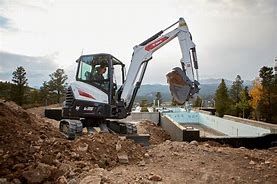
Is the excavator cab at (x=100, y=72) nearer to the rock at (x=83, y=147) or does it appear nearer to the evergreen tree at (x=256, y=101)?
the rock at (x=83, y=147)

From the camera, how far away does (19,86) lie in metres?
31.5

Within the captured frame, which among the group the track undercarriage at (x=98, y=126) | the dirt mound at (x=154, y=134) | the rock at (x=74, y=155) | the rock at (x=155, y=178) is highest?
the track undercarriage at (x=98, y=126)

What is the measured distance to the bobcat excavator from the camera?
8.99m

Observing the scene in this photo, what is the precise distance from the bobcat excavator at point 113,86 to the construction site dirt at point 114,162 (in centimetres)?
170

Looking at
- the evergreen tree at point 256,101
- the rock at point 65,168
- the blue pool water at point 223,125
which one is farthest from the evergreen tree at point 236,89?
the rock at point 65,168

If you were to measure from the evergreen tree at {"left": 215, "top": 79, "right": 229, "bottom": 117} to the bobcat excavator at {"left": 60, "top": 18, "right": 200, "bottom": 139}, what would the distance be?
35.3 m

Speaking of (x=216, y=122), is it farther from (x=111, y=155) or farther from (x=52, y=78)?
(x=52, y=78)

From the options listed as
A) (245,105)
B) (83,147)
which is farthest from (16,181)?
(245,105)

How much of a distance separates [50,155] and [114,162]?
1235mm

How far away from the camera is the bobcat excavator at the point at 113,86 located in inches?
354

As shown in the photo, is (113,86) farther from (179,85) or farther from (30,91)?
(30,91)

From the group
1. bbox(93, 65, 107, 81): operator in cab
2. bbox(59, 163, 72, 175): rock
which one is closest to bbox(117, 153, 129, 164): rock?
bbox(59, 163, 72, 175): rock

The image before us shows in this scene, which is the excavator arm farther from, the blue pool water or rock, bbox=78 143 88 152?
the blue pool water

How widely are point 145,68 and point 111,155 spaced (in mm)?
4257
